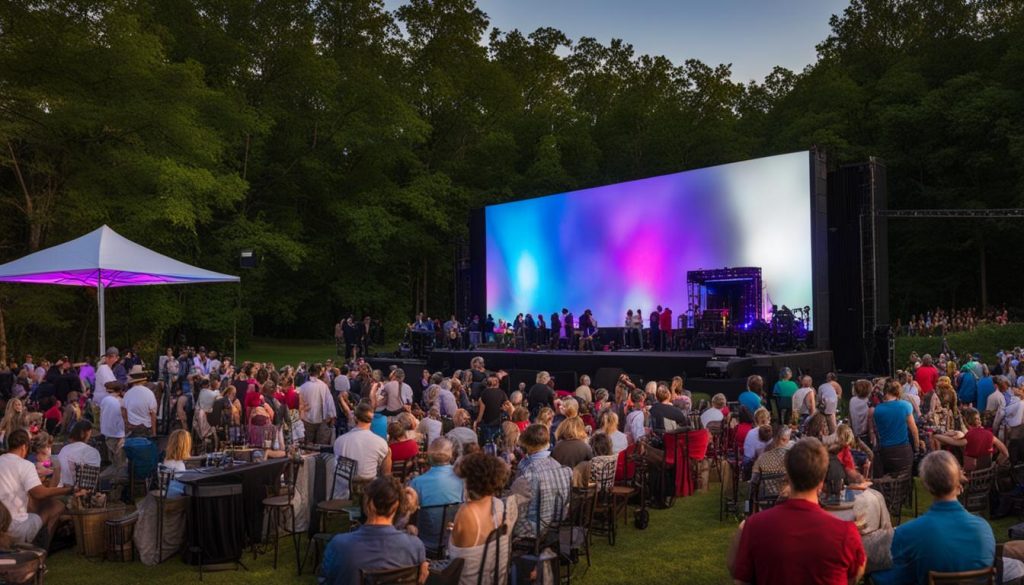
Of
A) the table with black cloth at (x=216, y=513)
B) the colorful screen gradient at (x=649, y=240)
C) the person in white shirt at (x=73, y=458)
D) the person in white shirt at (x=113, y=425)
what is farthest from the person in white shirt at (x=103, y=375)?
the colorful screen gradient at (x=649, y=240)

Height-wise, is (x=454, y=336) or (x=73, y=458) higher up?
(x=454, y=336)

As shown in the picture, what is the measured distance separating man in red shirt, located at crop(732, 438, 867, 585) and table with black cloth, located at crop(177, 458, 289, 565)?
4.88m

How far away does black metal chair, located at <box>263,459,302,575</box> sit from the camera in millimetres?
6543

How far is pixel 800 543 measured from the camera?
9.09 ft

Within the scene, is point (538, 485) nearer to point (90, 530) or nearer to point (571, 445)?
point (571, 445)

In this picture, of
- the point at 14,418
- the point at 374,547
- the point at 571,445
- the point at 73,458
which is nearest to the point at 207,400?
the point at 14,418

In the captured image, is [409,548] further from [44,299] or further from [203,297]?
[203,297]

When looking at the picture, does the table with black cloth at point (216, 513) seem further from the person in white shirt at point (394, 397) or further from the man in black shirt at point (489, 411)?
the person in white shirt at point (394, 397)

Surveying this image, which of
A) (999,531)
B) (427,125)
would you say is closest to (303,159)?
(427,125)

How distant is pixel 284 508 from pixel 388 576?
12.8 feet

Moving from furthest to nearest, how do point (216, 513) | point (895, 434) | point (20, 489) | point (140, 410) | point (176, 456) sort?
point (140, 410) < point (895, 434) < point (176, 456) < point (216, 513) < point (20, 489)

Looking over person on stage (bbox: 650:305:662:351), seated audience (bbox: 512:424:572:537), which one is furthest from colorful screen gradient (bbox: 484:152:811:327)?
seated audience (bbox: 512:424:572:537)

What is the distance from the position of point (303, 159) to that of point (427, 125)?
17.5ft

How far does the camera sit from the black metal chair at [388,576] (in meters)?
3.64
